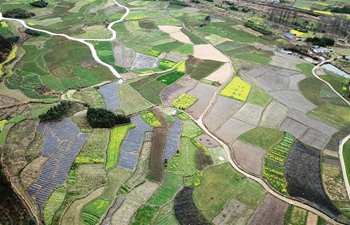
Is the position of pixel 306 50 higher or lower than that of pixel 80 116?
higher

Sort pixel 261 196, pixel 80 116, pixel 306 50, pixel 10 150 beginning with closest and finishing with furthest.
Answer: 1. pixel 261 196
2. pixel 10 150
3. pixel 80 116
4. pixel 306 50

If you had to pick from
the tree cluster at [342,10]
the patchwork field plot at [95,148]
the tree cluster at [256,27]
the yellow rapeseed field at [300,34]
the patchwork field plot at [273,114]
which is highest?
the tree cluster at [342,10]

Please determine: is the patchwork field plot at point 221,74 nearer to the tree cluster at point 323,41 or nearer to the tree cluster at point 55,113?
the tree cluster at point 55,113

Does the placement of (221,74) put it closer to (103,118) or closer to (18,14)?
(103,118)

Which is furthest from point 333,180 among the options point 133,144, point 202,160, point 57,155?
point 57,155

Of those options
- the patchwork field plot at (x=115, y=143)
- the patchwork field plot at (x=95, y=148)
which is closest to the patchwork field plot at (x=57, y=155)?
the patchwork field plot at (x=95, y=148)

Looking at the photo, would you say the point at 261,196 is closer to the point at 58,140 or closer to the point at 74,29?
the point at 58,140

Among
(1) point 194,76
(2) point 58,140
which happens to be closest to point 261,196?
(2) point 58,140

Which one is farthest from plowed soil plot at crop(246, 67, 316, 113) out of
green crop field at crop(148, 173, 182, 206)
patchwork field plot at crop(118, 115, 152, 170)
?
green crop field at crop(148, 173, 182, 206)
